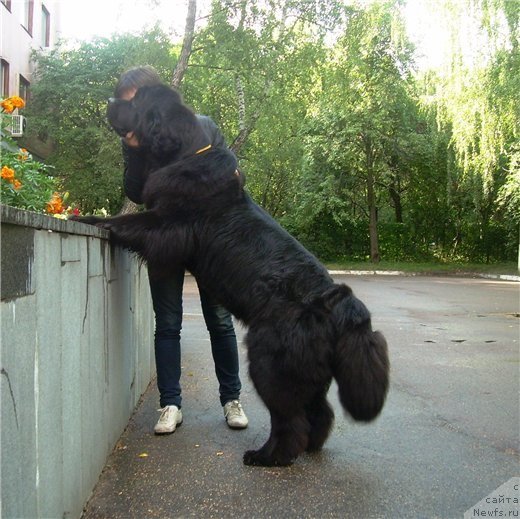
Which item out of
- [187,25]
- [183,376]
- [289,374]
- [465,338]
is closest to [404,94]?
[187,25]

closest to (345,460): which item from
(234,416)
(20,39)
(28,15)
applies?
(234,416)

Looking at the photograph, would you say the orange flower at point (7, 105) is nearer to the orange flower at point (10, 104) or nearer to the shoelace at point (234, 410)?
the orange flower at point (10, 104)

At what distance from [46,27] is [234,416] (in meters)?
29.7

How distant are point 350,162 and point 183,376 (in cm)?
2303

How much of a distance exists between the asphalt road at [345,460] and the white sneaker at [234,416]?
0.19ft

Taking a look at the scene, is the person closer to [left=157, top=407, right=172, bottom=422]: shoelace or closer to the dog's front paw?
[left=157, top=407, right=172, bottom=422]: shoelace

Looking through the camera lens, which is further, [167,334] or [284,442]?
[167,334]

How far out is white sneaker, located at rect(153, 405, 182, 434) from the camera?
3.52 meters

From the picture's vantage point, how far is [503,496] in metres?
2.75

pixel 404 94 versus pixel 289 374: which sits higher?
pixel 404 94

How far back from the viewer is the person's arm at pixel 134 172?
11.3 ft

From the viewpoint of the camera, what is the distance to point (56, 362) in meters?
2.00

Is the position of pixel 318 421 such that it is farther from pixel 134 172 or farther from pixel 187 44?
pixel 187 44

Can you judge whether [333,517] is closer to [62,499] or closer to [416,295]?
[62,499]
